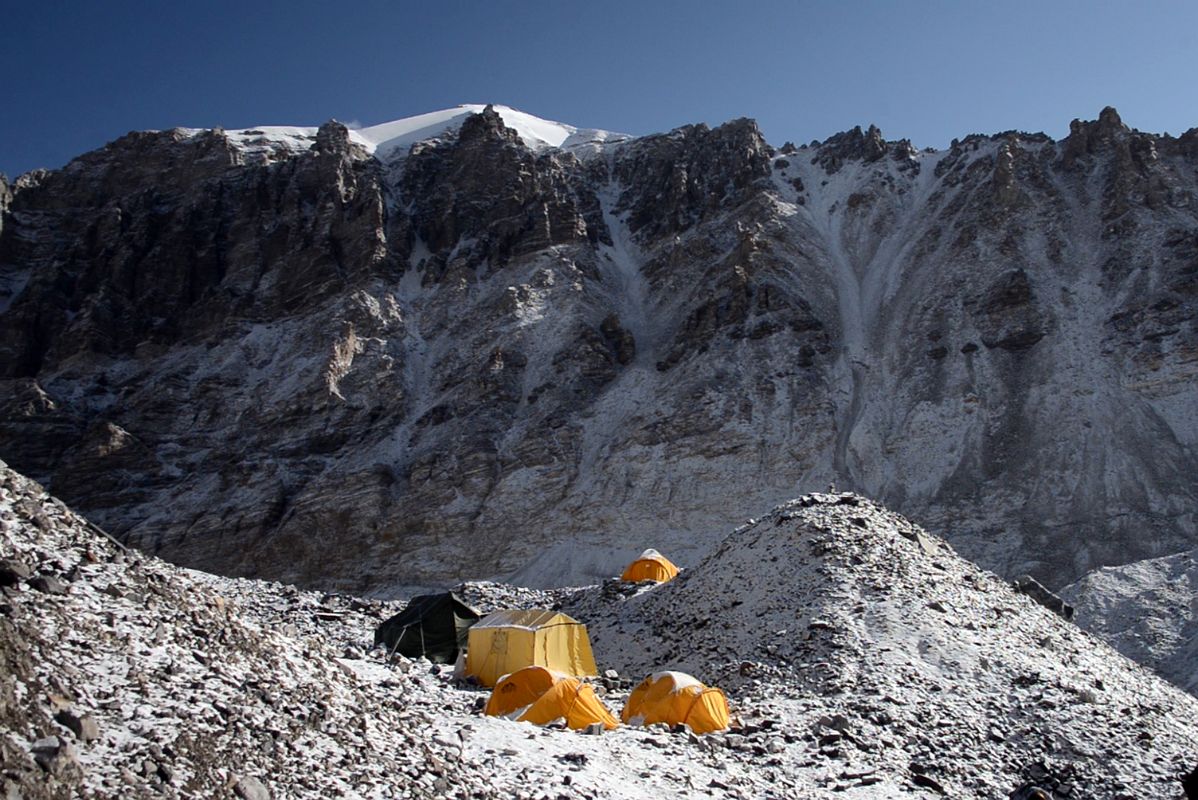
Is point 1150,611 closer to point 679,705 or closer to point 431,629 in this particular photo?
point 679,705

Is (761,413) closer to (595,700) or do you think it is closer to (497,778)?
(595,700)

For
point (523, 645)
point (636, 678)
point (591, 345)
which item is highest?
point (591, 345)

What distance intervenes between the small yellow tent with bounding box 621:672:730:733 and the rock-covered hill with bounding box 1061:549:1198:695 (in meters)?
15.5

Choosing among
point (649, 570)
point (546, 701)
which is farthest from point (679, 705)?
point (649, 570)

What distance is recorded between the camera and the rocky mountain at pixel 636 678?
29.8 feet

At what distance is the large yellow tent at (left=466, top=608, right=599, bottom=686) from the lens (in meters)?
20.4

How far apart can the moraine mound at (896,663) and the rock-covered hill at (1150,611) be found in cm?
524

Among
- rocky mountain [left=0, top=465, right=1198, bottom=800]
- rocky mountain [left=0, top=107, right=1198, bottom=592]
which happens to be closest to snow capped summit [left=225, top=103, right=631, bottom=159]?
rocky mountain [left=0, top=107, right=1198, bottom=592]

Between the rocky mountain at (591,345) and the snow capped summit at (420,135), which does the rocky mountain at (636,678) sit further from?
the snow capped summit at (420,135)

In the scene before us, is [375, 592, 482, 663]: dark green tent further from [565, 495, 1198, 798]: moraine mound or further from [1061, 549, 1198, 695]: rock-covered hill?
[1061, 549, 1198, 695]: rock-covered hill

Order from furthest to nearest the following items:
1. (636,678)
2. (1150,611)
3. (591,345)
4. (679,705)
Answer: (591,345)
(1150,611)
(636,678)
(679,705)

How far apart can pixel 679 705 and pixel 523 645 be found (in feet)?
17.2

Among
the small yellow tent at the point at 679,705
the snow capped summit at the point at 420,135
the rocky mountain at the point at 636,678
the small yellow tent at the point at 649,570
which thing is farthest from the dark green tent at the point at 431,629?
the snow capped summit at the point at 420,135

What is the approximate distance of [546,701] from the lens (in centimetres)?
1588
